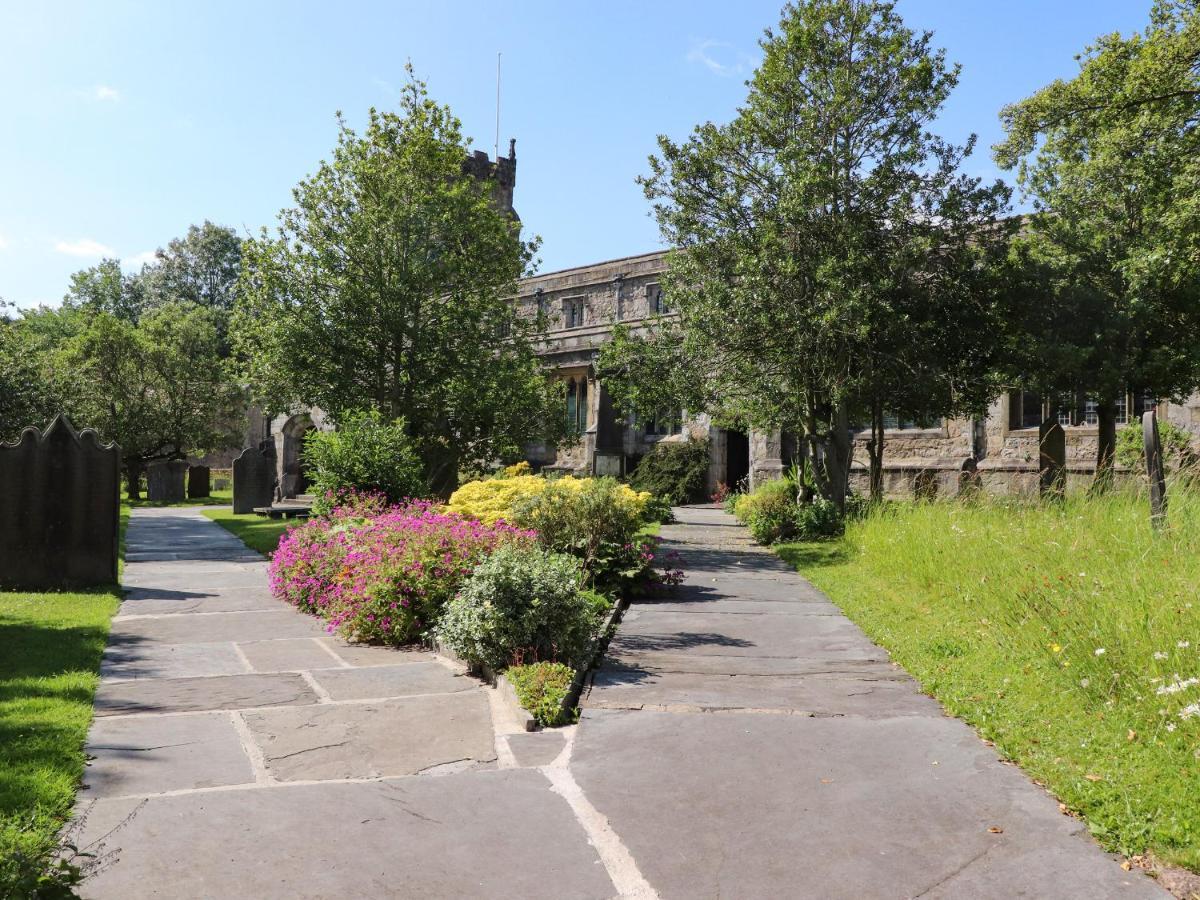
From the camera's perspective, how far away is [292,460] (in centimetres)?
3628

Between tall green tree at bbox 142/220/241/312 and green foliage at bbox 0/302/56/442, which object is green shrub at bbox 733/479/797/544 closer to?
green foliage at bbox 0/302/56/442

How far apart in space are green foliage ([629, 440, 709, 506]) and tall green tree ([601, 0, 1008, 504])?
1134 cm

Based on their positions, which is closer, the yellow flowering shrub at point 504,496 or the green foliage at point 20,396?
the yellow flowering shrub at point 504,496

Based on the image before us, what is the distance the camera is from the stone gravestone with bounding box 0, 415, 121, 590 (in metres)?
9.94

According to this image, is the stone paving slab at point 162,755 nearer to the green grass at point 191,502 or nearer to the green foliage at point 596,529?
the green foliage at point 596,529

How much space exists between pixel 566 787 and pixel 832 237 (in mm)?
13580

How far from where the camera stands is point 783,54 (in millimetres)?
16109

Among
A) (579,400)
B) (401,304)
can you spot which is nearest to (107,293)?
(579,400)

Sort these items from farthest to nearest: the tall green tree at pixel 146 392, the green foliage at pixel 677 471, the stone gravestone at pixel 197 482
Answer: the tall green tree at pixel 146 392
the stone gravestone at pixel 197 482
the green foliage at pixel 677 471

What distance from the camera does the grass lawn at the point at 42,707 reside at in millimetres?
3475

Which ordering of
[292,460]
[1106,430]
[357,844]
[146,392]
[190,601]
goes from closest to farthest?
[357,844], [190,601], [1106,430], [292,460], [146,392]

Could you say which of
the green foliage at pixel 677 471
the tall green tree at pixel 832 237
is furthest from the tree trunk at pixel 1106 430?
the green foliage at pixel 677 471

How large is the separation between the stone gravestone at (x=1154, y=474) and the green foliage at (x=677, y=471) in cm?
1957

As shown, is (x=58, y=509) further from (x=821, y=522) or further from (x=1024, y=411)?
(x=1024, y=411)
